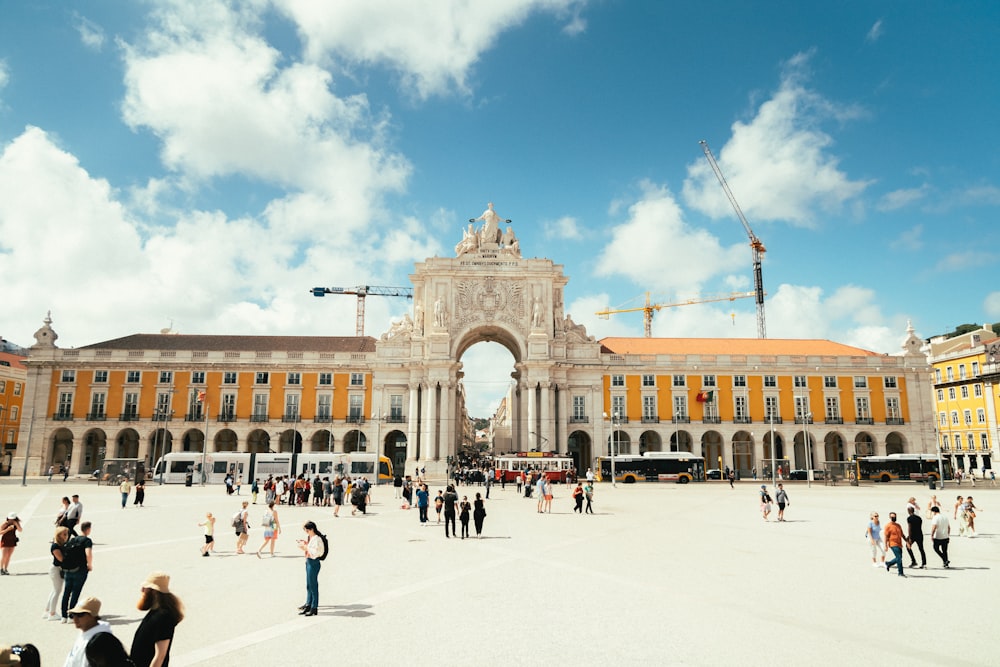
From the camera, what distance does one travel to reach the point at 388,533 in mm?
21750

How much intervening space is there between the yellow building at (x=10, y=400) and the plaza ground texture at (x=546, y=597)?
6701 centimetres

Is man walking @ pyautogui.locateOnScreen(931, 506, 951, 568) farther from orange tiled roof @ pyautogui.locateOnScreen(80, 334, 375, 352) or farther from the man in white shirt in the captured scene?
orange tiled roof @ pyautogui.locateOnScreen(80, 334, 375, 352)

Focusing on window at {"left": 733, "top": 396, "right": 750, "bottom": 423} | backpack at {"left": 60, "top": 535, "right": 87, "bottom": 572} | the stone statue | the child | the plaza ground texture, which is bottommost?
the plaza ground texture

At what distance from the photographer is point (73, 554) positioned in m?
10.2

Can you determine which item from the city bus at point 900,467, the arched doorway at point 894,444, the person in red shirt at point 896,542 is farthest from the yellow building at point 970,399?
the person in red shirt at point 896,542

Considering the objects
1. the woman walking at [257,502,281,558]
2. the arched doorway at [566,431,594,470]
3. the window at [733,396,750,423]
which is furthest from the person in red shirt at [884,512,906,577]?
the window at [733,396,750,423]

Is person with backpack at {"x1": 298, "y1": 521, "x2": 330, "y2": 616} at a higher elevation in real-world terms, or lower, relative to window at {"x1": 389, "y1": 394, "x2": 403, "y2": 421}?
lower

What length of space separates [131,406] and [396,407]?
27027 millimetres

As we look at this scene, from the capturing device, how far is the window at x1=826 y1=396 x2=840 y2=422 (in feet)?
221

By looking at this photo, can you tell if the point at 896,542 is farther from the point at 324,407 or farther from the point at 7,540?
the point at 324,407

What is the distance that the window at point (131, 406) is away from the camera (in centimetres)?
6431

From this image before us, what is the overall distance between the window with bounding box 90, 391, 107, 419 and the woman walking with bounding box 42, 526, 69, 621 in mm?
63107

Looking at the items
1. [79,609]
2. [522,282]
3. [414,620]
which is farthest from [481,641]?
[522,282]

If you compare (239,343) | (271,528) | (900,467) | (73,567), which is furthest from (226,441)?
(900,467)
